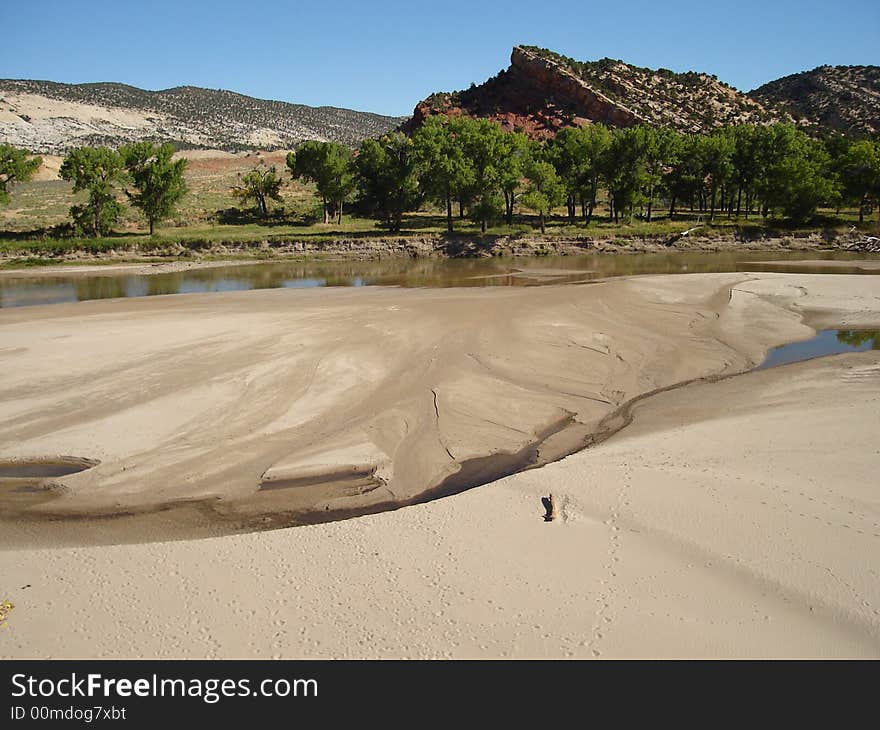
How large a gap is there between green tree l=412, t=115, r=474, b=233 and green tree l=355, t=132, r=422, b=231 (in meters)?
1.57

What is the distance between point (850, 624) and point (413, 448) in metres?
7.62

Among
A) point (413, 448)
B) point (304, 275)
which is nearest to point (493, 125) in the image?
point (304, 275)

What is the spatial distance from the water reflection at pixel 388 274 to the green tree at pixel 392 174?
34.4 ft

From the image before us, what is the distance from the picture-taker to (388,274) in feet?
132

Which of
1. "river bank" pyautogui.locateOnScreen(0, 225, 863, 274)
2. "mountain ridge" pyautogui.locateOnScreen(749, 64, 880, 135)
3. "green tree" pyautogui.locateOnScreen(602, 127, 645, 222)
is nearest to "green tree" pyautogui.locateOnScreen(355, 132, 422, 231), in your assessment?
"river bank" pyautogui.locateOnScreen(0, 225, 863, 274)

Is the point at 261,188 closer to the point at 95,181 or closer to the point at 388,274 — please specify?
the point at 95,181

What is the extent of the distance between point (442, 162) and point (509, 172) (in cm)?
551

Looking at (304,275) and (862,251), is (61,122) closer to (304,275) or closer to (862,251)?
(304,275)

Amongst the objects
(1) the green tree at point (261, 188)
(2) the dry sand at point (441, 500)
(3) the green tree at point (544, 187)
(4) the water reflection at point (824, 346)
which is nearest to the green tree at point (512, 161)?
(3) the green tree at point (544, 187)

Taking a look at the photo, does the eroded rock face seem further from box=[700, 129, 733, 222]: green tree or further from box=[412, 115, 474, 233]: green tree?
box=[412, 115, 474, 233]: green tree

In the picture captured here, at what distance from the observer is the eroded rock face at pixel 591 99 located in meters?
99.8
